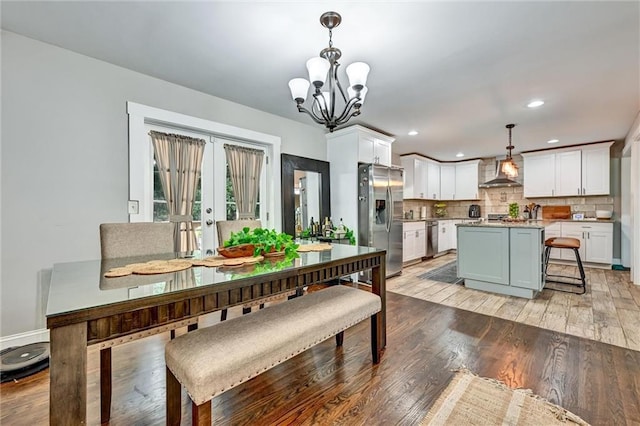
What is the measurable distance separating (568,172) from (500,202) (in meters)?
1.42

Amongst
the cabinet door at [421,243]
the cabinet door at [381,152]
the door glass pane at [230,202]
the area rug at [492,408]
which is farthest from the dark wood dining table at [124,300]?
the cabinet door at [421,243]

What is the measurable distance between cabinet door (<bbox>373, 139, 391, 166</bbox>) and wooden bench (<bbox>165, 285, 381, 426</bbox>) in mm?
3213

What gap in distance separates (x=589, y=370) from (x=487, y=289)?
189 cm

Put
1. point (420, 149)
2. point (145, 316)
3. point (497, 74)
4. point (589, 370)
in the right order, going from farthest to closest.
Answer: point (420, 149), point (497, 74), point (589, 370), point (145, 316)

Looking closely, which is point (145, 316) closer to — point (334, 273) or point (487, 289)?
point (334, 273)

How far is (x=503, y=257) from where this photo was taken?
354 cm

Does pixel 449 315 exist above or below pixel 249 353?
below

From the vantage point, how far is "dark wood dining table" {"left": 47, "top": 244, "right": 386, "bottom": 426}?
0.86m

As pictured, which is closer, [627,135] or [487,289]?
[487,289]

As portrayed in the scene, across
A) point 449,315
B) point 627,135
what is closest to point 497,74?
point 449,315

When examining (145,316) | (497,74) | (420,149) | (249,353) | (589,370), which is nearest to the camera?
(145,316)

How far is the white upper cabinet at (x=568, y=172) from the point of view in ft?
16.8

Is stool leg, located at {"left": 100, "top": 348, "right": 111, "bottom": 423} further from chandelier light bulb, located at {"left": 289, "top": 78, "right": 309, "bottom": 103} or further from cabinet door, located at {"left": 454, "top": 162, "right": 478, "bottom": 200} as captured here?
cabinet door, located at {"left": 454, "top": 162, "right": 478, "bottom": 200}

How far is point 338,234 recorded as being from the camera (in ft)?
13.0
